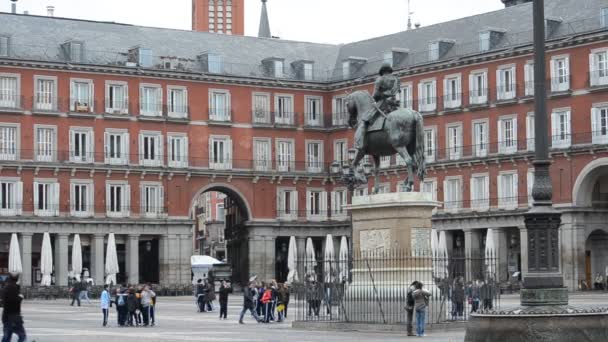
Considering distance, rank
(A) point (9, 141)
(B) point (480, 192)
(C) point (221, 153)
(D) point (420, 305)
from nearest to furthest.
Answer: (D) point (420, 305) → (A) point (9, 141) → (B) point (480, 192) → (C) point (221, 153)

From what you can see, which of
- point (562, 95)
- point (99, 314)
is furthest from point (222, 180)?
point (99, 314)

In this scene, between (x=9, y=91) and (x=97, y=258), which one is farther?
(x=97, y=258)

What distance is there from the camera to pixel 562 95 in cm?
9100

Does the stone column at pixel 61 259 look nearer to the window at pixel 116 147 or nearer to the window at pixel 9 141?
the window at pixel 9 141

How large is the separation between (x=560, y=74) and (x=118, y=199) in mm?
32734

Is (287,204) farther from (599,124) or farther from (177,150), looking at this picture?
(599,124)

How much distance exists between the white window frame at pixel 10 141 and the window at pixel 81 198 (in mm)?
4706

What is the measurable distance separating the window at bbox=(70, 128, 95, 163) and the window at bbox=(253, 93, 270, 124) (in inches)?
534

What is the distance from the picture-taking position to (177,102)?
104 meters

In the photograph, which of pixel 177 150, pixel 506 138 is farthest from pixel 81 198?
pixel 506 138

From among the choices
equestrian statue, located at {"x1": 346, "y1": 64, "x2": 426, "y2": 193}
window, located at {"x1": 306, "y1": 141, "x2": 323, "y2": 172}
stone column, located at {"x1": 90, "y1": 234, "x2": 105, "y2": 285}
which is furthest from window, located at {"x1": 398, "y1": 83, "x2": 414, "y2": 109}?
equestrian statue, located at {"x1": 346, "y1": 64, "x2": 426, "y2": 193}

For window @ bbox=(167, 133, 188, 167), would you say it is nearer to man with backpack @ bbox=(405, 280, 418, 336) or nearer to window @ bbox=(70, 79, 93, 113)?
window @ bbox=(70, 79, 93, 113)

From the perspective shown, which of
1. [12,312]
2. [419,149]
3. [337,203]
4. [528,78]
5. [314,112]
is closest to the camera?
[12,312]

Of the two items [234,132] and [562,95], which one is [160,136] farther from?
[562,95]
